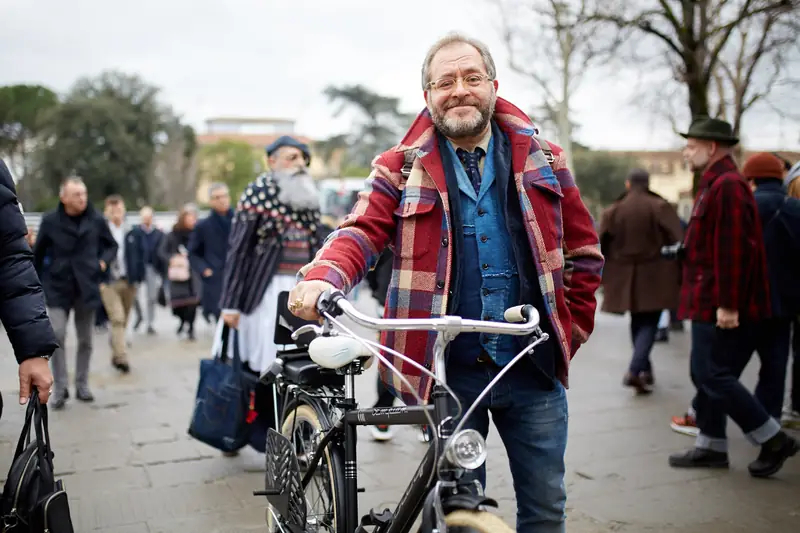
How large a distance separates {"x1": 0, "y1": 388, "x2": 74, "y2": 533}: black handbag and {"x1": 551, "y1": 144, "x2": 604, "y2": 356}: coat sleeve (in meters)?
1.84

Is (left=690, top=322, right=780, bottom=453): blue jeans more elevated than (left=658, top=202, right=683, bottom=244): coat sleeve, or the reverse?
(left=658, top=202, right=683, bottom=244): coat sleeve

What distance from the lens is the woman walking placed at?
12406 millimetres

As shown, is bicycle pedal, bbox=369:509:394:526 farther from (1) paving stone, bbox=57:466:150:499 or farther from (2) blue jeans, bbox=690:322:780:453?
(2) blue jeans, bbox=690:322:780:453

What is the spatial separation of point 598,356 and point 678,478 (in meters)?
4.81

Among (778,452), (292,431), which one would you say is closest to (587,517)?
(778,452)

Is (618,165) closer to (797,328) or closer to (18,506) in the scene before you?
(797,328)

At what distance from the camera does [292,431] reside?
140 inches

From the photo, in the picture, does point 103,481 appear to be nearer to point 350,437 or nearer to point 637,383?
point 350,437

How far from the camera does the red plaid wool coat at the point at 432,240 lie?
9.41 feet

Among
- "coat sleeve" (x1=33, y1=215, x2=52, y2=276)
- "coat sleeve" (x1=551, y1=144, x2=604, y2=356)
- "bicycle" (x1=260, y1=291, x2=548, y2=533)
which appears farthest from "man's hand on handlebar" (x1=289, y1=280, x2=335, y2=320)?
"coat sleeve" (x1=33, y1=215, x2=52, y2=276)

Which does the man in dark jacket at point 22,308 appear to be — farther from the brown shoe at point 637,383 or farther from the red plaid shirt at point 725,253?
the brown shoe at point 637,383

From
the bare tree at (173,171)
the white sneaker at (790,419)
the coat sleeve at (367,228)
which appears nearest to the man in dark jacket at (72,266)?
the coat sleeve at (367,228)

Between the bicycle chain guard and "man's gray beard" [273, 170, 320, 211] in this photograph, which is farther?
"man's gray beard" [273, 170, 320, 211]

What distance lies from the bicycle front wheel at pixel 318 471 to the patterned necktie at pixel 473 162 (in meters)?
1.05
